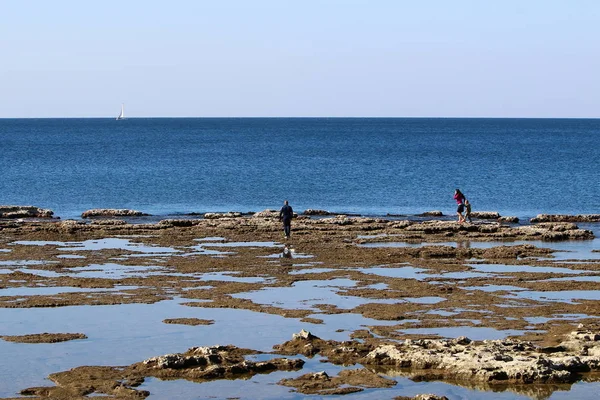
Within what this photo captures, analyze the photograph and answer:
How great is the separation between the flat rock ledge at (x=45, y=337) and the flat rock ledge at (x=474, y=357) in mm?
4949

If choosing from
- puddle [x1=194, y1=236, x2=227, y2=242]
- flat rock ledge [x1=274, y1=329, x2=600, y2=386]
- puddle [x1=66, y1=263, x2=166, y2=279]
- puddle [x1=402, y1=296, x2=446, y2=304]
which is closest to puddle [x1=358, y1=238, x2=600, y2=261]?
puddle [x1=194, y1=236, x2=227, y2=242]

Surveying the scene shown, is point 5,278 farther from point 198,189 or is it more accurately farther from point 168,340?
point 198,189

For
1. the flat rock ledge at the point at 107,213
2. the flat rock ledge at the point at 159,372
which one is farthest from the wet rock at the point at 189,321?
the flat rock ledge at the point at 107,213

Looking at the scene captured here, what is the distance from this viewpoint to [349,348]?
20750mm

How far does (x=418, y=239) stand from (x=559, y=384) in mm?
24754

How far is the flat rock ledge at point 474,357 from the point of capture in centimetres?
1872

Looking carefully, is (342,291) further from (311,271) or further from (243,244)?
(243,244)

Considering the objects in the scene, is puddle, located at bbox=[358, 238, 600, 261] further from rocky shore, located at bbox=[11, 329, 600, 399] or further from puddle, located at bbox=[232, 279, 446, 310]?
rocky shore, located at bbox=[11, 329, 600, 399]

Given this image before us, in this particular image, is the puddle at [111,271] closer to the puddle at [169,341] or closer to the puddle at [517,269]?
the puddle at [169,341]

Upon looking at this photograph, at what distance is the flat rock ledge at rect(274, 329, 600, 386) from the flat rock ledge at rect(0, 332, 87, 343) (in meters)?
4.95

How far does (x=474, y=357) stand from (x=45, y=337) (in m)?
9.92

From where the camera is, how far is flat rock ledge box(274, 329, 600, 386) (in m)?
18.7

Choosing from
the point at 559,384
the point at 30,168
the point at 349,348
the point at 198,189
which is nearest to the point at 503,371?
the point at 559,384

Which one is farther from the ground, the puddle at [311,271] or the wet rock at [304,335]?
the puddle at [311,271]
